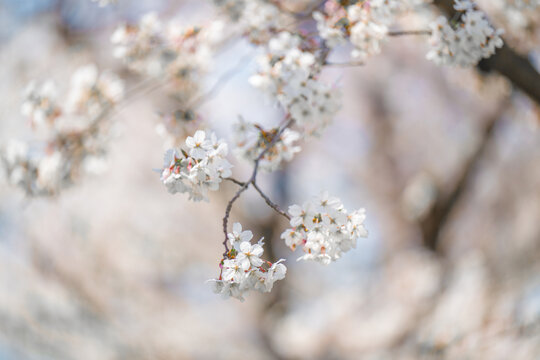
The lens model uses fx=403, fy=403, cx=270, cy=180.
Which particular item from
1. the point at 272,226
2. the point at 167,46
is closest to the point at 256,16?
the point at 167,46

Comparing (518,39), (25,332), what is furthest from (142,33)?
(25,332)

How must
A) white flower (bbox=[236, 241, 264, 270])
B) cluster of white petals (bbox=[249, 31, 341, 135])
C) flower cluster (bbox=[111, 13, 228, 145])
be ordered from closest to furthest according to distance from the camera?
1. white flower (bbox=[236, 241, 264, 270])
2. cluster of white petals (bbox=[249, 31, 341, 135])
3. flower cluster (bbox=[111, 13, 228, 145])

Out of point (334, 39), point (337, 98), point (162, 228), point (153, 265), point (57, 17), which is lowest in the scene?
point (337, 98)

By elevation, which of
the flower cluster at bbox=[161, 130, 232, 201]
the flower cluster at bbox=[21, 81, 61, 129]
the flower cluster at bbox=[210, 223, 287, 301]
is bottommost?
the flower cluster at bbox=[210, 223, 287, 301]

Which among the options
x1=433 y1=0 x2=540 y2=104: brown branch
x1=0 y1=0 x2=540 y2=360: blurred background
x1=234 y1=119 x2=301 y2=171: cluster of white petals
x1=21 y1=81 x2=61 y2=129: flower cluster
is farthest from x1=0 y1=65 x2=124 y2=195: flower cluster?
x1=0 y1=0 x2=540 y2=360: blurred background

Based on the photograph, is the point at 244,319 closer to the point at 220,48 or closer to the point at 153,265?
the point at 153,265

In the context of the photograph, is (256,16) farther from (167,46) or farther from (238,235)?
(238,235)

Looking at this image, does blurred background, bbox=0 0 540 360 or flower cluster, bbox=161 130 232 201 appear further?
blurred background, bbox=0 0 540 360

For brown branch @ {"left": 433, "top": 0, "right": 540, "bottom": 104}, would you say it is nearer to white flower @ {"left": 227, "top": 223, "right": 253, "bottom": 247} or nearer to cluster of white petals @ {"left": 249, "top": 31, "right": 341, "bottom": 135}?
cluster of white petals @ {"left": 249, "top": 31, "right": 341, "bottom": 135}
